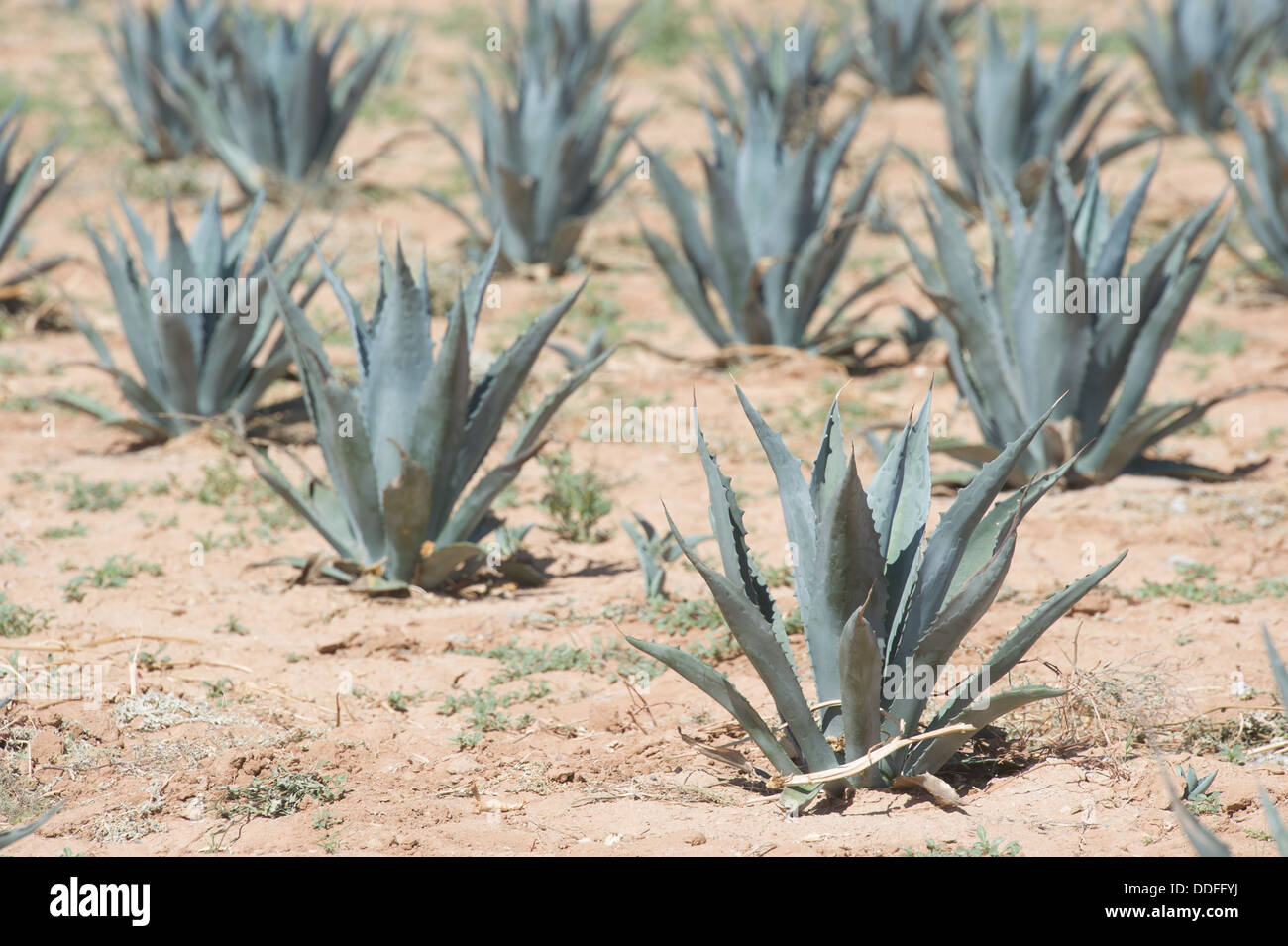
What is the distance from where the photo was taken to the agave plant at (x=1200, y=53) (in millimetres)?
8641

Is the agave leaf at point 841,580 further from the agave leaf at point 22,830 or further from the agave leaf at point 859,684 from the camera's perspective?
the agave leaf at point 22,830

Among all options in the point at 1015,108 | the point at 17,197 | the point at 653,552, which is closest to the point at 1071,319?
the point at 653,552

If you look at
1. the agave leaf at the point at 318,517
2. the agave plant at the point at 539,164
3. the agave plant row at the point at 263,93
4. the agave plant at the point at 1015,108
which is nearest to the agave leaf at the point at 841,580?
the agave leaf at the point at 318,517

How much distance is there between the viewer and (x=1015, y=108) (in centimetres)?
723

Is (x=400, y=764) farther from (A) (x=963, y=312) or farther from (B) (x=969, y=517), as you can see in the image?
(A) (x=963, y=312)

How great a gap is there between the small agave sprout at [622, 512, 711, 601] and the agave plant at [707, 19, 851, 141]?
3.08 meters

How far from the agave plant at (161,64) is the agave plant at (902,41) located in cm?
432

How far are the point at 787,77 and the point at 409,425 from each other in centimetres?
532

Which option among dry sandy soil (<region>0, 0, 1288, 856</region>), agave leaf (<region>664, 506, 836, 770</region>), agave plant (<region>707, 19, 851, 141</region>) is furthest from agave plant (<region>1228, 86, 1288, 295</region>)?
agave leaf (<region>664, 506, 836, 770</region>)

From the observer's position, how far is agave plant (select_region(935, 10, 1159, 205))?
7141 millimetres

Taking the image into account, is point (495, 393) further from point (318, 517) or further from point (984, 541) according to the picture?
point (984, 541)

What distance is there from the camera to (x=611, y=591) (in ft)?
13.0

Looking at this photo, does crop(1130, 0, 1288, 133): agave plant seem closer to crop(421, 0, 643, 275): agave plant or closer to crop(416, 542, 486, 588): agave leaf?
crop(421, 0, 643, 275): agave plant
